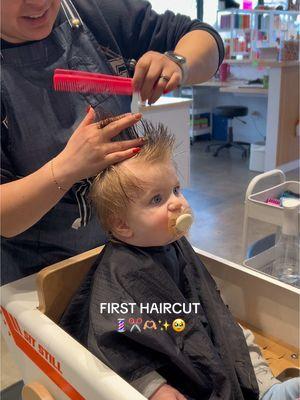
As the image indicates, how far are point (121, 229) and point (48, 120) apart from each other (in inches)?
9.7

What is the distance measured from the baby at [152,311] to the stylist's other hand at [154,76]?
9 centimetres

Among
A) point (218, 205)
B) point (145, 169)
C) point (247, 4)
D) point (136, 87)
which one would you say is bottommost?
point (218, 205)

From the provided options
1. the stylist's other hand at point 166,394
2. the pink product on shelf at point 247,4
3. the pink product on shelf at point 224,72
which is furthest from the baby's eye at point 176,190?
the pink product on shelf at point 247,4

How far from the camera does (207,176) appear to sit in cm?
396

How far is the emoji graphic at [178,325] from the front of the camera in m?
0.78

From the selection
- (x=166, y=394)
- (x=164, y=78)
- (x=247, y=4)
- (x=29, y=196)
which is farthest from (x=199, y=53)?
(x=247, y=4)

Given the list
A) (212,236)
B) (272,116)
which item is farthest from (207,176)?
(212,236)

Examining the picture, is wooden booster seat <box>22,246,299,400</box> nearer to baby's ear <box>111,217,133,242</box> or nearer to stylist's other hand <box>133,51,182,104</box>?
baby's ear <box>111,217,133,242</box>

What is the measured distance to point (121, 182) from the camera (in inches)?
30.4

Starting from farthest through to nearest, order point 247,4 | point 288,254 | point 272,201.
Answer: point 247,4 < point 272,201 < point 288,254

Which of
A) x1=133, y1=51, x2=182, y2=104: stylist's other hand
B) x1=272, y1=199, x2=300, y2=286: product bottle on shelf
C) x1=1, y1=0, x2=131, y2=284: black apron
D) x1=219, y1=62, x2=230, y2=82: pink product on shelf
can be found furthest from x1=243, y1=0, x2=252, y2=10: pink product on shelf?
x1=133, y1=51, x2=182, y2=104: stylist's other hand

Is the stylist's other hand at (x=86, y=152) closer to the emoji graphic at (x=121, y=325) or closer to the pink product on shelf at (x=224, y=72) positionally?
the emoji graphic at (x=121, y=325)

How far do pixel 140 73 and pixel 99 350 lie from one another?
46 centimetres

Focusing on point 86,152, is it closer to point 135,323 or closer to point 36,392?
point 135,323
